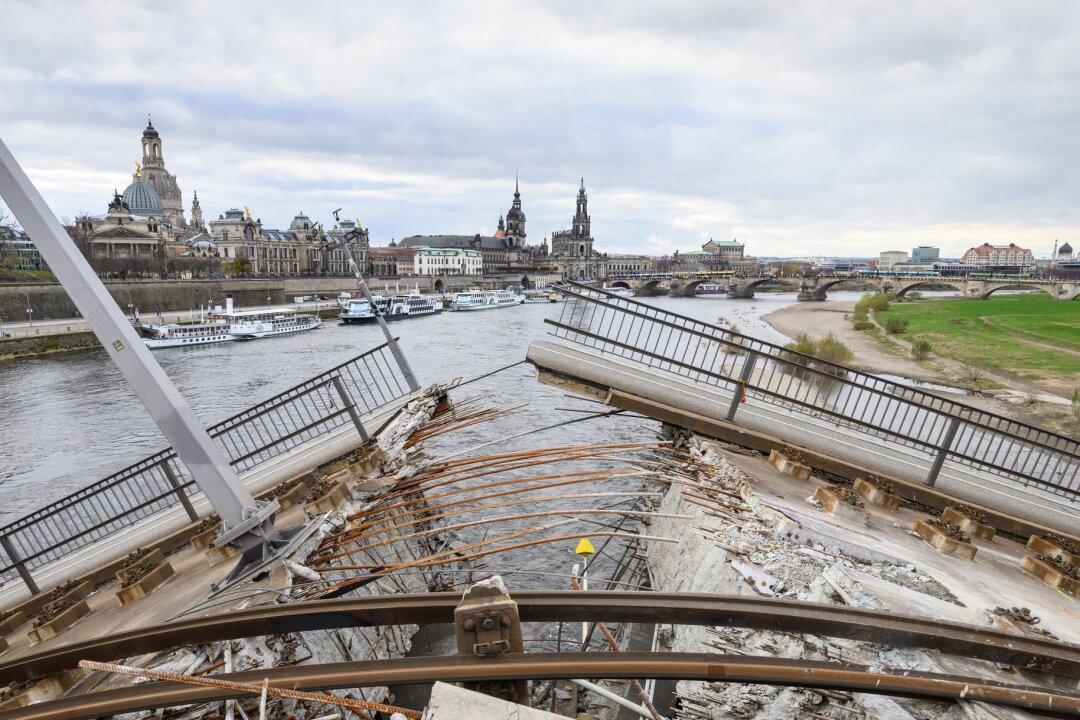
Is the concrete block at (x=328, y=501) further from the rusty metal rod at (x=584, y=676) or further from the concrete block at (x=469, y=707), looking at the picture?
the concrete block at (x=469, y=707)

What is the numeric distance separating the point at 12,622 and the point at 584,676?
846cm

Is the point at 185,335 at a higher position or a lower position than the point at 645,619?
lower

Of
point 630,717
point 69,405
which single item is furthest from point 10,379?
point 630,717

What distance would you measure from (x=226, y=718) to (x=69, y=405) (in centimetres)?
3675

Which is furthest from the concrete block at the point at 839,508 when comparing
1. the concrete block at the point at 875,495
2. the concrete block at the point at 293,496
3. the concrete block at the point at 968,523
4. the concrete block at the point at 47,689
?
the concrete block at the point at 47,689

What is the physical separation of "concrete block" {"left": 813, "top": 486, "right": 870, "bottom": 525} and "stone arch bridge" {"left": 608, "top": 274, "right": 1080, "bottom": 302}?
82.9m

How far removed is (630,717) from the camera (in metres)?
6.60

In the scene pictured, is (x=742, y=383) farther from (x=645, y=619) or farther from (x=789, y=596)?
(x=645, y=619)

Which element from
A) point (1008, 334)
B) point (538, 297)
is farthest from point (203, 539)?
point (538, 297)

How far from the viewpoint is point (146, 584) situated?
658cm

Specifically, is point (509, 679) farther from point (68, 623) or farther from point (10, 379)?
point (10, 379)

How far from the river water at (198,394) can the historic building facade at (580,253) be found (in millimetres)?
127264

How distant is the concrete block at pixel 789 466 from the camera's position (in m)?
8.03

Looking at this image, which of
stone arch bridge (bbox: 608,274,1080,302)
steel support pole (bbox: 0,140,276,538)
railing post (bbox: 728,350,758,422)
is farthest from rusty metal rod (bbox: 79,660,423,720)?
stone arch bridge (bbox: 608,274,1080,302)
